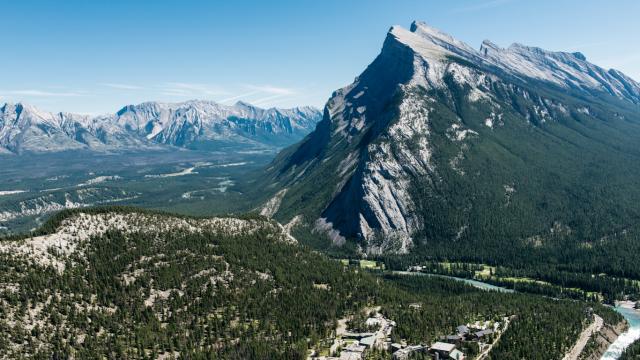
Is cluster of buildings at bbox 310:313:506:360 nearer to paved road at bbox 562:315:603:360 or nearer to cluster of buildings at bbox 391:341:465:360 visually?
cluster of buildings at bbox 391:341:465:360

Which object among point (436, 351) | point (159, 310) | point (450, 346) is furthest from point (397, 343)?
point (159, 310)

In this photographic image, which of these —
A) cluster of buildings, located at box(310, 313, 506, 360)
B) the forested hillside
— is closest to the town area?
cluster of buildings, located at box(310, 313, 506, 360)

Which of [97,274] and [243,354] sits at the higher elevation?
[97,274]

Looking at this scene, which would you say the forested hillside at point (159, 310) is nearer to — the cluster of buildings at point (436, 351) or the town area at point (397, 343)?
the town area at point (397, 343)

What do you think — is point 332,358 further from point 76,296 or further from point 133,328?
point 76,296

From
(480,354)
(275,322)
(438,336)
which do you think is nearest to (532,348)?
(480,354)

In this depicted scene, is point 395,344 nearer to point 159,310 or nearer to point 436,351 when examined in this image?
point 436,351

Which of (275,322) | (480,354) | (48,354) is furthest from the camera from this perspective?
(275,322)

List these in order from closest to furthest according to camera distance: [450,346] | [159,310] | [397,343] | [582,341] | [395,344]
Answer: [450,346]
[395,344]
[397,343]
[159,310]
[582,341]

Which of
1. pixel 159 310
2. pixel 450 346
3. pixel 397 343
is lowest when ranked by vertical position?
pixel 397 343

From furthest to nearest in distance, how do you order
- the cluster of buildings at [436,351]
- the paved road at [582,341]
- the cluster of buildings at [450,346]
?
the paved road at [582,341] < the cluster of buildings at [450,346] < the cluster of buildings at [436,351]

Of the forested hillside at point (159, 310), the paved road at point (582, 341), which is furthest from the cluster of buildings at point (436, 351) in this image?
the paved road at point (582, 341)
